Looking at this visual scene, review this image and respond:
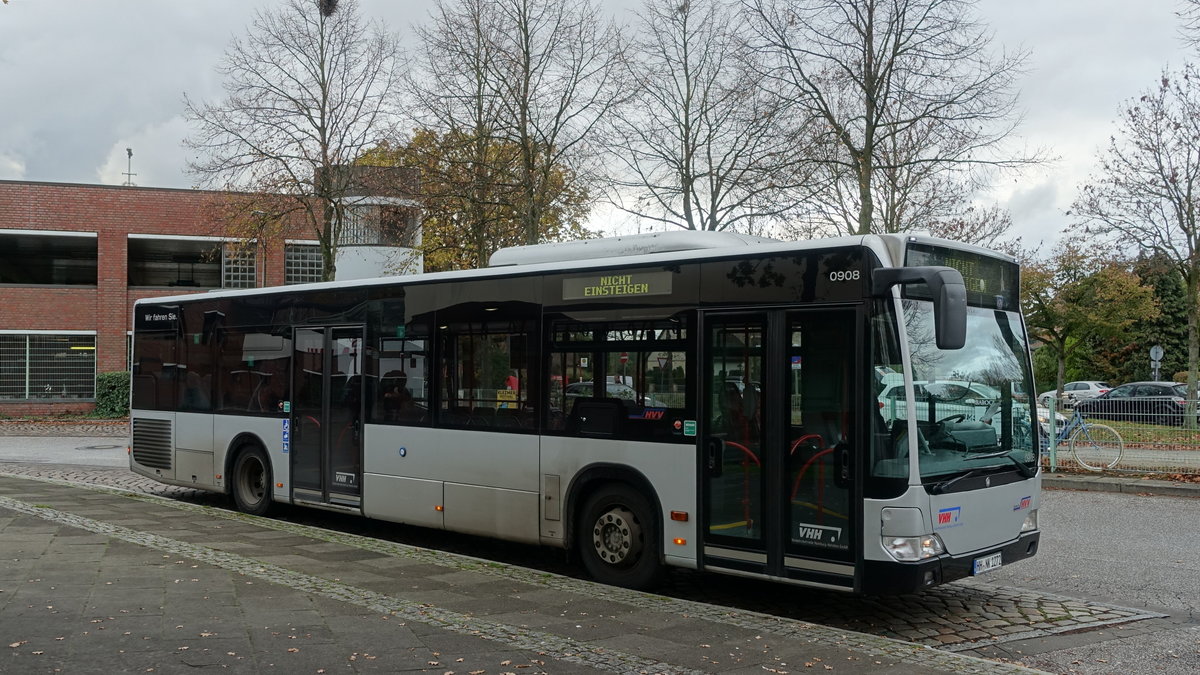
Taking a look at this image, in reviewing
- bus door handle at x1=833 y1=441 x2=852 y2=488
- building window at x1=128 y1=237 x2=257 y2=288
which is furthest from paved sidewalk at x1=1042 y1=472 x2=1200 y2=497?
building window at x1=128 y1=237 x2=257 y2=288

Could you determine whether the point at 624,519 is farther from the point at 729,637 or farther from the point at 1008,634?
the point at 1008,634

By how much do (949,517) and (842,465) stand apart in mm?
804

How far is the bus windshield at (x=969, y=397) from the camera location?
709cm

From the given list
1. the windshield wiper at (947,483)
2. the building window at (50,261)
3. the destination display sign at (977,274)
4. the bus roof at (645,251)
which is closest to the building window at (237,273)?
the building window at (50,261)

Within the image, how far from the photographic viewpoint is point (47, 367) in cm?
3353

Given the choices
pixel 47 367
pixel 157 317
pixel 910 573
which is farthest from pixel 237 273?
pixel 910 573

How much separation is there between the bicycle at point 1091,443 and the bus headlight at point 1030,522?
32.1 ft

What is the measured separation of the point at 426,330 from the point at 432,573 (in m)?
2.81

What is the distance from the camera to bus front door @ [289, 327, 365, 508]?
11.3 meters

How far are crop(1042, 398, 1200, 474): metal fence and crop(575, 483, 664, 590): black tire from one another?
1091cm

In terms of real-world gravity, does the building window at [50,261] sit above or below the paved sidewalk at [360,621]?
above

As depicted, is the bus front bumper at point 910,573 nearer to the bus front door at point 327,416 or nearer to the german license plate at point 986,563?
the german license plate at point 986,563

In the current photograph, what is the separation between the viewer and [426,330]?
10.5 m

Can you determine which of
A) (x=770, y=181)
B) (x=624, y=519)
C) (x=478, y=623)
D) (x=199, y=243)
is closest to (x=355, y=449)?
(x=624, y=519)
